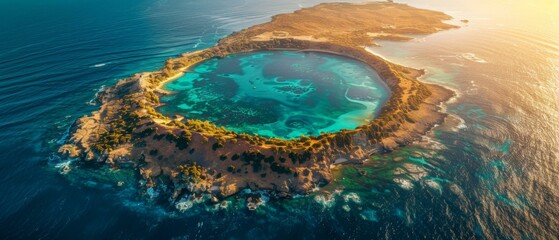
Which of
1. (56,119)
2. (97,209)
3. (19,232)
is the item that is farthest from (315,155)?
(56,119)

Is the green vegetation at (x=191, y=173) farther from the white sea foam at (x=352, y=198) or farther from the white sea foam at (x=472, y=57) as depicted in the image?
the white sea foam at (x=472, y=57)

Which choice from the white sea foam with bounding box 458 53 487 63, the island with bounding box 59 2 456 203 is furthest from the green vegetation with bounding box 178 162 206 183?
the white sea foam with bounding box 458 53 487 63

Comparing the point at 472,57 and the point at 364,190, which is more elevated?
the point at 472,57

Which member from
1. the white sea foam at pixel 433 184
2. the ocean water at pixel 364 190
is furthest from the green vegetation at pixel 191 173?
the white sea foam at pixel 433 184

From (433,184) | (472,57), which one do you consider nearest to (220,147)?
(433,184)

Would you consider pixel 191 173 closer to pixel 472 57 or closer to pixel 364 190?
pixel 364 190

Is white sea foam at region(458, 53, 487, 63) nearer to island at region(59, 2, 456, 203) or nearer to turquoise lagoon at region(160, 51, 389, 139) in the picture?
turquoise lagoon at region(160, 51, 389, 139)

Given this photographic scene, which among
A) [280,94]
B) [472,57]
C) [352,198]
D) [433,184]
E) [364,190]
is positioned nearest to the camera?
[352,198]

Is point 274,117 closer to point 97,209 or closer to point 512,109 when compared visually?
point 97,209
